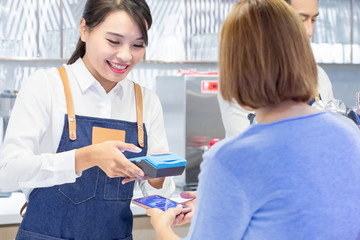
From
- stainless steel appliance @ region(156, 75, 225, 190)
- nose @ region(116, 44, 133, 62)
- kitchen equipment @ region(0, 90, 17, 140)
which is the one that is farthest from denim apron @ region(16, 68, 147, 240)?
kitchen equipment @ region(0, 90, 17, 140)

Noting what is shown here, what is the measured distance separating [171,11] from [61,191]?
2720 millimetres

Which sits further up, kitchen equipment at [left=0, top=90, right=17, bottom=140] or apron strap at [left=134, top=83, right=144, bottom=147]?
apron strap at [left=134, top=83, right=144, bottom=147]

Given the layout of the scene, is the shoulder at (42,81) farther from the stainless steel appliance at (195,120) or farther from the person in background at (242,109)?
the stainless steel appliance at (195,120)

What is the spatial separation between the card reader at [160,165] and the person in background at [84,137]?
31 mm

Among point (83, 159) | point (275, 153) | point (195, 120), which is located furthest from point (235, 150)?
point (195, 120)

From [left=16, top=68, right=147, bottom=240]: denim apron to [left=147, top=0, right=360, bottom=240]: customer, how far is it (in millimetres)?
801

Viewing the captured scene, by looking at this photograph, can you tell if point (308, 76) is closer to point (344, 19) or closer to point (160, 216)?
point (160, 216)

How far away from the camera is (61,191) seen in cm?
157

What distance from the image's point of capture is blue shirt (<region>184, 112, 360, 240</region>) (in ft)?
2.63

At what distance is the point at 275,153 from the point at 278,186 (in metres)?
0.06

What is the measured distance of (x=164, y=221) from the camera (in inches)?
46.1

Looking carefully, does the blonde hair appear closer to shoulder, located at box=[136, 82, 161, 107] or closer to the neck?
the neck

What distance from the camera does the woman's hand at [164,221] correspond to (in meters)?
1.07

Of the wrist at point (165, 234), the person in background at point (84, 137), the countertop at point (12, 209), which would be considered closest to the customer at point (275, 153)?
the wrist at point (165, 234)
